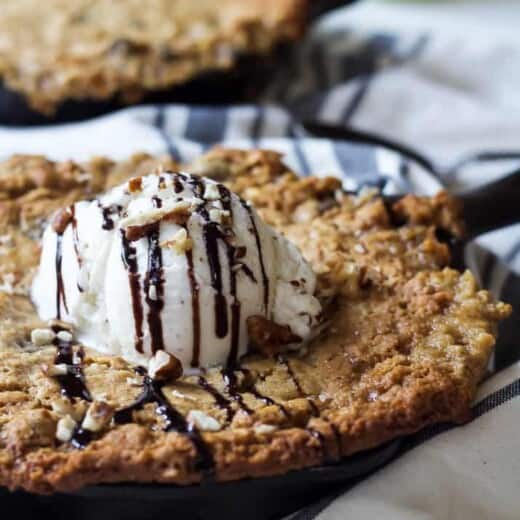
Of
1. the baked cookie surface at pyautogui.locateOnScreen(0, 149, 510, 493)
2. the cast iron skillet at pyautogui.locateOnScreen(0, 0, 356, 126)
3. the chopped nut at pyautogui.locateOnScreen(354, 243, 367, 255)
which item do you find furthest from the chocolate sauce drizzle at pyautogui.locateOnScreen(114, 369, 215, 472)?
the cast iron skillet at pyautogui.locateOnScreen(0, 0, 356, 126)

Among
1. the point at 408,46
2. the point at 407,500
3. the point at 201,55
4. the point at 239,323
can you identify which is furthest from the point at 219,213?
the point at 408,46

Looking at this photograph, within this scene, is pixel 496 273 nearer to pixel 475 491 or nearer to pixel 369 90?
pixel 475 491

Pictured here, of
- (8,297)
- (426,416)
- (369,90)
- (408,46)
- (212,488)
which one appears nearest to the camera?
(212,488)

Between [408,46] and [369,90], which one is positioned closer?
[369,90]

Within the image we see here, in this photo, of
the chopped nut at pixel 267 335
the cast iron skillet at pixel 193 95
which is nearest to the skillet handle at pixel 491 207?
the chopped nut at pixel 267 335

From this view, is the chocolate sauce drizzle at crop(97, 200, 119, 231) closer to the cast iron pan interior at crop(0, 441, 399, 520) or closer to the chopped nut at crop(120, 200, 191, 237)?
the chopped nut at crop(120, 200, 191, 237)
